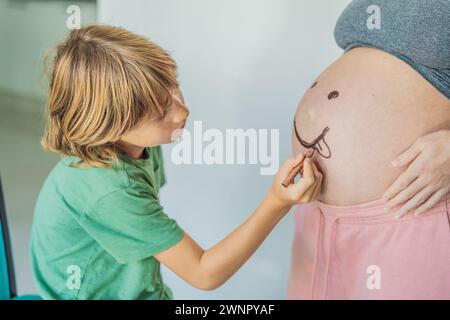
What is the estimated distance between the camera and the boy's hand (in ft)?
3.30

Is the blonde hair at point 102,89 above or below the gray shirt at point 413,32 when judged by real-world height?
below

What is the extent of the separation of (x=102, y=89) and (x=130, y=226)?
264 millimetres

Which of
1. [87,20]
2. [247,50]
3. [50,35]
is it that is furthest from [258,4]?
[50,35]

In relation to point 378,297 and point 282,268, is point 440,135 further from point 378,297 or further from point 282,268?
point 282,268

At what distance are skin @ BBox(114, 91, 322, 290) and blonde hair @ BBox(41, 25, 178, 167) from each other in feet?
0.13

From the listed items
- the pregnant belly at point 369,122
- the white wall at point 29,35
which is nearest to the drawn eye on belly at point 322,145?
the pregnant belly at point 369,122

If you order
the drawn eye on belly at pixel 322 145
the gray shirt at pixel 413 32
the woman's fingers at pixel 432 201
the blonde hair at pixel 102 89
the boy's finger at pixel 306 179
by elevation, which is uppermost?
the gray shirt at pixel 413 32

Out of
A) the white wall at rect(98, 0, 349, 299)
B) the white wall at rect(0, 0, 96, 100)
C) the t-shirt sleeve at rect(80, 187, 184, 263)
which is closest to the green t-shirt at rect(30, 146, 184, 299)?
the t-shirt sleeve at rect(80, 187, 184, 263)

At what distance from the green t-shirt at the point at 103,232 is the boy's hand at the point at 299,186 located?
0.69ft

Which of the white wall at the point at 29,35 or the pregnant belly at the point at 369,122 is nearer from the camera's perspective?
the pregnant belly at the point at 369,122

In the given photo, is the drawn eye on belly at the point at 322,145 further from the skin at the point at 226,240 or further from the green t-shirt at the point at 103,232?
the green t-shirt at the point at 103,232

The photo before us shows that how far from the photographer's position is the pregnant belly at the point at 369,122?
1003 mm

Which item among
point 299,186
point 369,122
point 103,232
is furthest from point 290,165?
point 103,232

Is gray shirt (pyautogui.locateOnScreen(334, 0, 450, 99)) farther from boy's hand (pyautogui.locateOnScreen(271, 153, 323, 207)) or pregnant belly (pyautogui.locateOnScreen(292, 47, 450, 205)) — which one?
boy's hand (pyautogui.locateOnScreen(271, 153, 323, 207))
